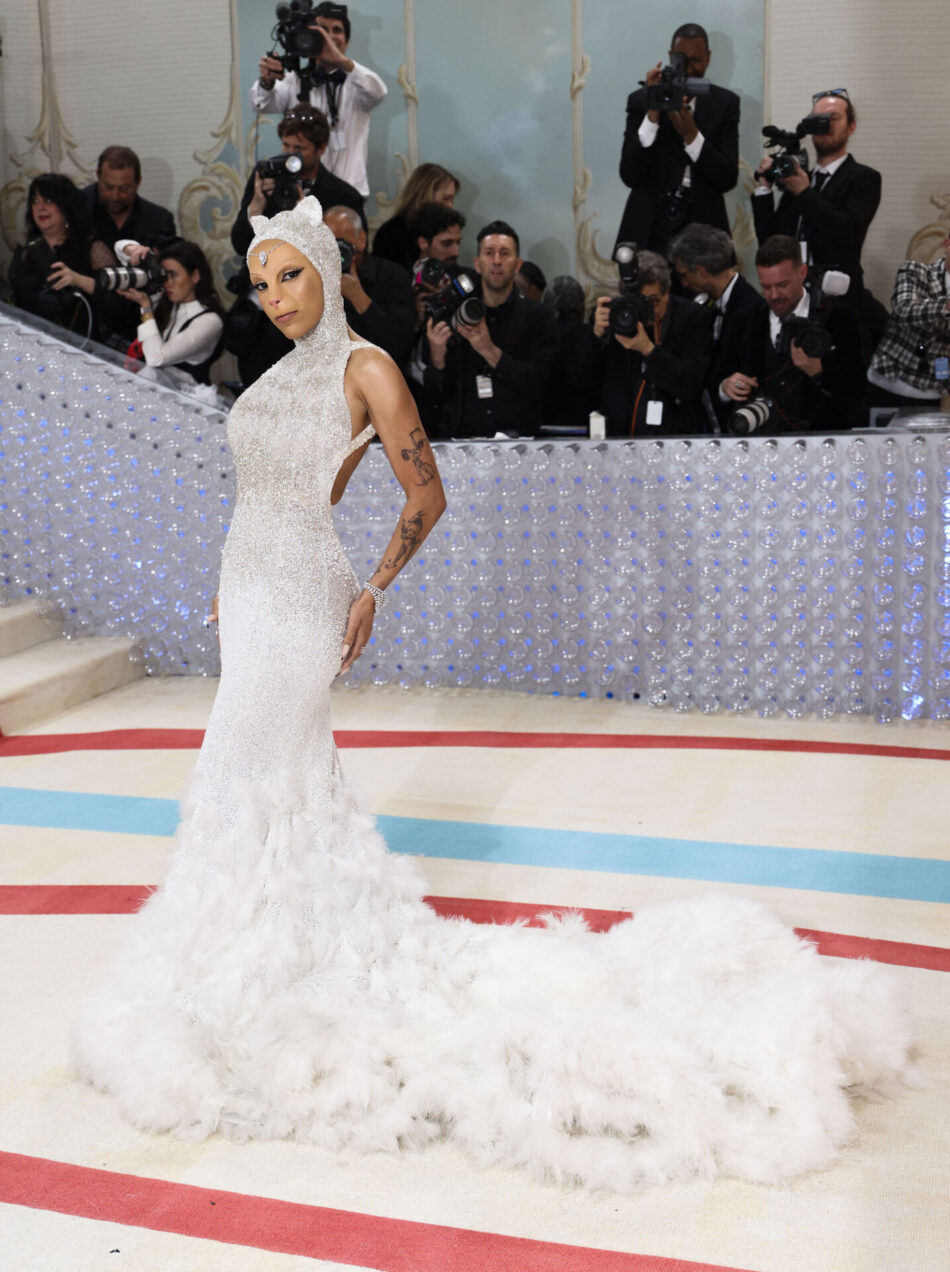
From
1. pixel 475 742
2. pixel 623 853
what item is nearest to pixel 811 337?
pixel 475 742

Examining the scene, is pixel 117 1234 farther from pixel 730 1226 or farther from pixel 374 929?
pixel 730 1226

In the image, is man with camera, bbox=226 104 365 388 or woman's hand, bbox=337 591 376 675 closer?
A: woman's hand, bbox=337 591 376 675

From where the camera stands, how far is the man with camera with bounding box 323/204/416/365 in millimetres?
5035

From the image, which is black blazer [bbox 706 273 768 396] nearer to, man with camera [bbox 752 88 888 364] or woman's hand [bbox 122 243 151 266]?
man with camera [bbox 752 88 888 364]

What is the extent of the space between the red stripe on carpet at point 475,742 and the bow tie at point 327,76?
122 inches

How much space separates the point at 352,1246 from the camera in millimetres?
1940

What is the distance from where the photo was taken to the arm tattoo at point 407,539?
2.53 metres

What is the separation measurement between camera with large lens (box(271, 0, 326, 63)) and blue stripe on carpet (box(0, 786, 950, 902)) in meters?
3.52

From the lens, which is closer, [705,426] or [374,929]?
[374,929]

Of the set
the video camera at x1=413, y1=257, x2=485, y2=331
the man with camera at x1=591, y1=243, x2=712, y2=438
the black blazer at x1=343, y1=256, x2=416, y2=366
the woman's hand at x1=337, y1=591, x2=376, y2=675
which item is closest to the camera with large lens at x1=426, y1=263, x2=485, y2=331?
the video camera at x1=413, y1=257, x2=485, y2=331

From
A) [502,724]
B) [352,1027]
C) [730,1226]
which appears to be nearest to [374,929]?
[352,1027]

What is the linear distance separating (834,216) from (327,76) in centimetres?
226

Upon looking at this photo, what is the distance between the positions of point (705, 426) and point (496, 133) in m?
2.70

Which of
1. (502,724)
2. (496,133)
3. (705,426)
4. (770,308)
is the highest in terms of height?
(496,133)
